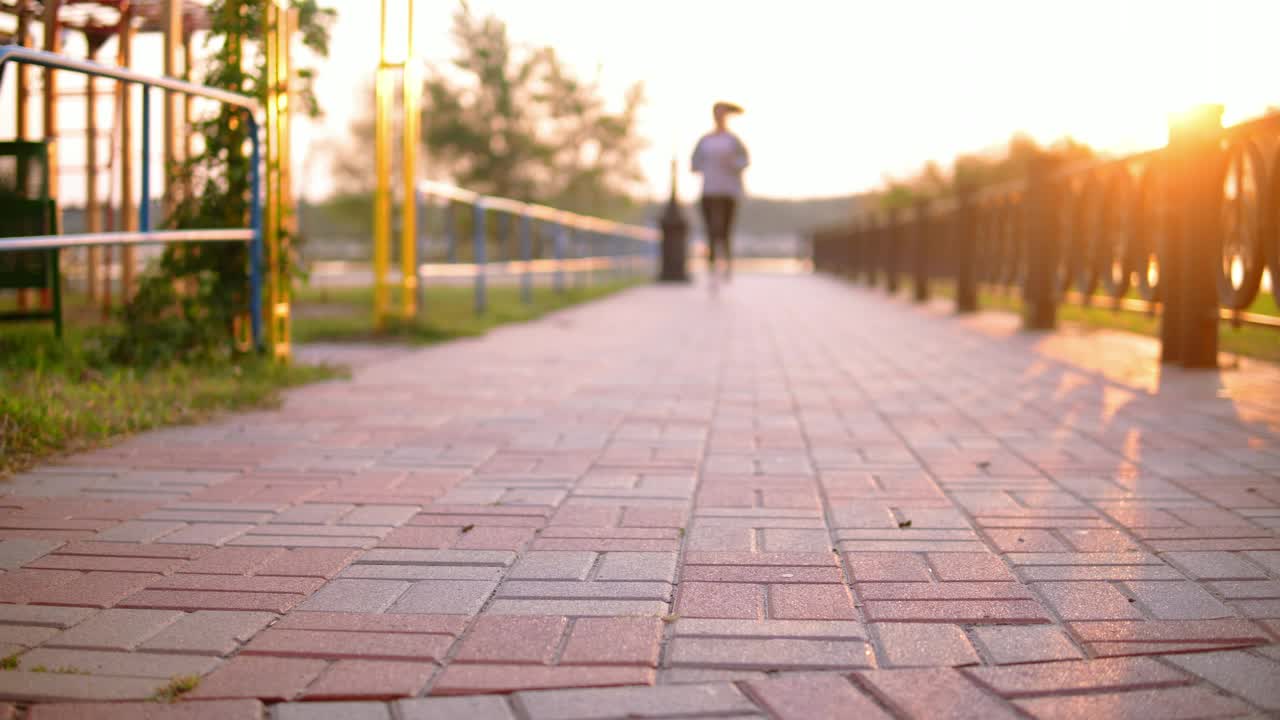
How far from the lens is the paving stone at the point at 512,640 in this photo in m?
2.13

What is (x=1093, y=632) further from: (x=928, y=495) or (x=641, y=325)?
(x=641, y=325)

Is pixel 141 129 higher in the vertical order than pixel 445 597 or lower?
higher

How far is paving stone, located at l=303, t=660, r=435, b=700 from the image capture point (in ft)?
6.43

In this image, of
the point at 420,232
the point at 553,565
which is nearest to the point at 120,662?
the point at 553,565

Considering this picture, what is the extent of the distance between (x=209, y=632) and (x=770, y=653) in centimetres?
106

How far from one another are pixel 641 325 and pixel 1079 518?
7900 millimetres

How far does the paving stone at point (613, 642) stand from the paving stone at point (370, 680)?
0.26 meters

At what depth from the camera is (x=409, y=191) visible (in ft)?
29.6

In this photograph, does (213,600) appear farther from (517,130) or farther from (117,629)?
(517,130)

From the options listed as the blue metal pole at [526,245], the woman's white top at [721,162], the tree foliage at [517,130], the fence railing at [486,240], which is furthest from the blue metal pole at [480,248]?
the tree foliage at [517,130]

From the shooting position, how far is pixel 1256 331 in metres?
8.98

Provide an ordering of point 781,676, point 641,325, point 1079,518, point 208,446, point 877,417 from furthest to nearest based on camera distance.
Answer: point 641,325
point 877,417
point 208,446
point 1079,518
point 781,676

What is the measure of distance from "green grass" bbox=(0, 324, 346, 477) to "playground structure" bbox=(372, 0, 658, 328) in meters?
2.58

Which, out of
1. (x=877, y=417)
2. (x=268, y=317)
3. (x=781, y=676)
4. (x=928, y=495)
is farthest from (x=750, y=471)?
(x=268, y=317)
